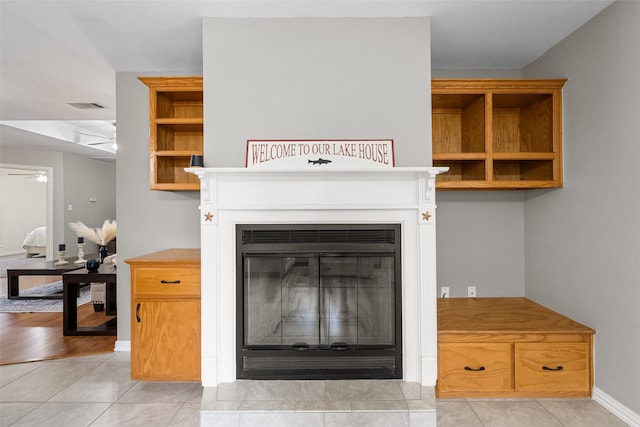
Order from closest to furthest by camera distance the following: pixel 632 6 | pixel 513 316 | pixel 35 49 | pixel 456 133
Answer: pixel 632 6, pixel 513 316, pixel 35 49, pixel 456 133

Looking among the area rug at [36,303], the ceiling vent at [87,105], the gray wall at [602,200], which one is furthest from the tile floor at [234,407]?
the ceiling vent at [87,105]

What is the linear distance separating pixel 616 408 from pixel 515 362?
56 cm

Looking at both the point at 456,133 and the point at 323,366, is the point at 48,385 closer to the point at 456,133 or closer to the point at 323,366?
the point at 323,366

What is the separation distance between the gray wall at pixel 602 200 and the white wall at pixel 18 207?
11.1 meters

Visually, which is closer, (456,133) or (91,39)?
(91,39)

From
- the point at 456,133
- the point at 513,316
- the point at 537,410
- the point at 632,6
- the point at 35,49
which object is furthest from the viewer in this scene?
the point at 456,133

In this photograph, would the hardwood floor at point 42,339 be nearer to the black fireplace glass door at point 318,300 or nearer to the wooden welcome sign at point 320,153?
the black fireplace glass door at point 318,300

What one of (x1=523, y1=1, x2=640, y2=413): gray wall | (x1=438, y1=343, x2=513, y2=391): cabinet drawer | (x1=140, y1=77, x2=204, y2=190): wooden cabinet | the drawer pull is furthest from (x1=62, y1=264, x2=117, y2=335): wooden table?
(x1=523, y1=1, x2=640, y2=413): gray wall

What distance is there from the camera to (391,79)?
2.43 m

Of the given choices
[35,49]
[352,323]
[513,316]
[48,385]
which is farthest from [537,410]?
[35,49]

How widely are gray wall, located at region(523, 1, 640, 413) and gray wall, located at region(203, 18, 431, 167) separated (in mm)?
1046

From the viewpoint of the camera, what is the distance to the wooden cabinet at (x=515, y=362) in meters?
2.41

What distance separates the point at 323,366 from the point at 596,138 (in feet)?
7.35

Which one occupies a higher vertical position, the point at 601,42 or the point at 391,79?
the point at 601,42
